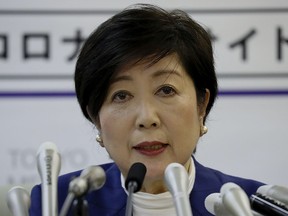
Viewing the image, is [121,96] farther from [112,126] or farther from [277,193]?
[277,193]

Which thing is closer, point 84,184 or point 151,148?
point 84,184

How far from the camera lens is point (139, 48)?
1.35 meters

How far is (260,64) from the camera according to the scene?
2.52 m

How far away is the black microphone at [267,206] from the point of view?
92 cm

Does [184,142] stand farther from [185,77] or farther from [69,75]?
[69,75]

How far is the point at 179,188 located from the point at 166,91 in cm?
45

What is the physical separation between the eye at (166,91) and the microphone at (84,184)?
1.30 ft

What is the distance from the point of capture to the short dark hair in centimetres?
136

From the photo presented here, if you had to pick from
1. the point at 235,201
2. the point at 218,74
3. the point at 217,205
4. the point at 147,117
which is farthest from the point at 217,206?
the point at 218,74

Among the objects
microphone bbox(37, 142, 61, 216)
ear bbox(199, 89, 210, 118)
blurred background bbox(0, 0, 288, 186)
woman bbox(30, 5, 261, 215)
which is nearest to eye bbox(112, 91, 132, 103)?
woman bbox(30, 5, 261, 215)

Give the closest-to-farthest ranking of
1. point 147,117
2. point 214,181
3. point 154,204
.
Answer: point 147,117
point 154,204
point 214,181

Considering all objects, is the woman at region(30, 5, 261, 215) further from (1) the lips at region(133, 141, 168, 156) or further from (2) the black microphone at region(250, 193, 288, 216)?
(2) the black microphone at region(250, 193, 288, 216)

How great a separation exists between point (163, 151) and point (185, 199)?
0.43 meters

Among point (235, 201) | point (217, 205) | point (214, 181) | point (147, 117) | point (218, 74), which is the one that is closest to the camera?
point (235, 201)
